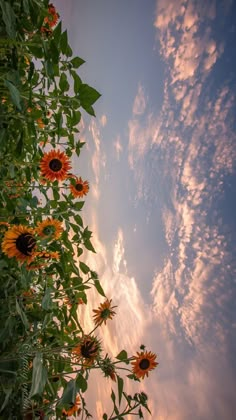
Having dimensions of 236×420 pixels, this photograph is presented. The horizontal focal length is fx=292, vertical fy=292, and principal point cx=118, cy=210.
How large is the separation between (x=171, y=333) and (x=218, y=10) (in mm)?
1875

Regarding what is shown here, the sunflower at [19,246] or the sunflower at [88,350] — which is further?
the sunflower at [88,350]

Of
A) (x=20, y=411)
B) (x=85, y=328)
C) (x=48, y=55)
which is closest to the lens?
(x=48, y=55)

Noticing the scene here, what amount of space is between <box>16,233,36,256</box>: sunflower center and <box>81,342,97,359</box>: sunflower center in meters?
0.48

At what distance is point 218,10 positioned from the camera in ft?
5.06

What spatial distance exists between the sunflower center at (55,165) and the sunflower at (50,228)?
1.06 ft

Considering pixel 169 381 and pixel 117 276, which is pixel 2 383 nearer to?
pixel 169 381

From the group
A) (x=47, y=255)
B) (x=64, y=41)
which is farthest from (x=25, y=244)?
(x=64, y=41)

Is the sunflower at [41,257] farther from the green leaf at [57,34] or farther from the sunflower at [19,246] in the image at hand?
the green leaf at [57,34]

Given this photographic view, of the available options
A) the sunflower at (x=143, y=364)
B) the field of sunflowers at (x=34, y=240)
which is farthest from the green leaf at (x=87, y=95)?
the sunflower at (x=143, y=364)

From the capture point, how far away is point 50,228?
1.36 meters

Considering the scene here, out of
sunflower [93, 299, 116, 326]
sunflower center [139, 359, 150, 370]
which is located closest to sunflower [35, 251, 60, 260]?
sunflower [93, 299, 116, 326]

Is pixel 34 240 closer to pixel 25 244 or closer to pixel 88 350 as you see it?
pixel 25 244

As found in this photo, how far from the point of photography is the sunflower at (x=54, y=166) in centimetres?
155

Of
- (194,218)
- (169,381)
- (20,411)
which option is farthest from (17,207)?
(169,381)
